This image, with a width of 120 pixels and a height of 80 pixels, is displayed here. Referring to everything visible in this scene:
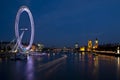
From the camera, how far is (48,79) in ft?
64.8

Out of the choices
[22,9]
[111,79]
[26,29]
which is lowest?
[111,79]

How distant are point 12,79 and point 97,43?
123875 mm

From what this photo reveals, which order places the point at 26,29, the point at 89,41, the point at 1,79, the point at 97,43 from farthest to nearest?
the point at 89,41
the point at 97,43
the point at 26,29
the point at 1,79

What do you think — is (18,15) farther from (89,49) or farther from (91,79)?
(89,49)

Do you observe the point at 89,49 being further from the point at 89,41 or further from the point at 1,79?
the point at 1,79

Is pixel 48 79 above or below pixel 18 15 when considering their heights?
below

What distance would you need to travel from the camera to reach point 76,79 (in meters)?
20.4

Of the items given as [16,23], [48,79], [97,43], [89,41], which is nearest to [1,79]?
[48,79]

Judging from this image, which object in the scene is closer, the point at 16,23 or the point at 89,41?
the point at 16,23

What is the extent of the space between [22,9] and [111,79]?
108ft

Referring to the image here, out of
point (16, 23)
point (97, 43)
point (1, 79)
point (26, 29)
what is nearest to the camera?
point (1, 79)

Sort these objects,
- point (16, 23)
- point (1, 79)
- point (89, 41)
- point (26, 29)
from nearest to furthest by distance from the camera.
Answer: point (1, 79) < point (16, 23) < point (26, 29) < point (89, 41)

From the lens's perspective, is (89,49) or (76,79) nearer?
(76,79)

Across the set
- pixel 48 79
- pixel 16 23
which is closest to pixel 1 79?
pixel 48 79
